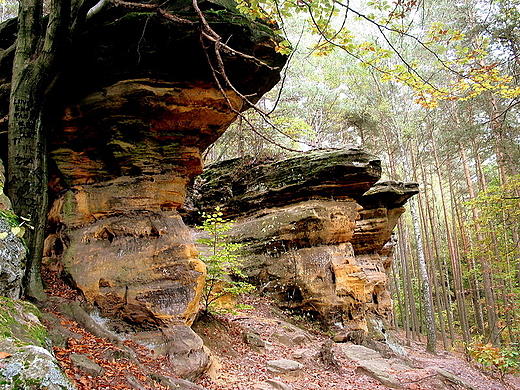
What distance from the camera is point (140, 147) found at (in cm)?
721

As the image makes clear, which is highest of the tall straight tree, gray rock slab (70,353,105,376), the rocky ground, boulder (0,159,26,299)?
the tall straight tree

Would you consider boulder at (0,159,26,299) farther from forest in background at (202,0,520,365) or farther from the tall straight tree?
forest in background at (202,0,520,365)

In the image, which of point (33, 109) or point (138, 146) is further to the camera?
point (138, 146)

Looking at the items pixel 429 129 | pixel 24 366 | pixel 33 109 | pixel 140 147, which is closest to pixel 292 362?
pixel 140 147

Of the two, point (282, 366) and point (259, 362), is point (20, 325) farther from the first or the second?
point (282, 366)

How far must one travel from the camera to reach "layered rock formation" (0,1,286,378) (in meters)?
5.82

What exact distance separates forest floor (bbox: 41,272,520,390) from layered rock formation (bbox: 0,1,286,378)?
0.77m

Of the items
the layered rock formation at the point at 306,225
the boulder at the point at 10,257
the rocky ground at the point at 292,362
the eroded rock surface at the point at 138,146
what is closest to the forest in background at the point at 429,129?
the layered rock formation at the point at 306,225

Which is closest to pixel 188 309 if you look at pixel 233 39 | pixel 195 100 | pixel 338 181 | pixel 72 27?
pixel 195 100

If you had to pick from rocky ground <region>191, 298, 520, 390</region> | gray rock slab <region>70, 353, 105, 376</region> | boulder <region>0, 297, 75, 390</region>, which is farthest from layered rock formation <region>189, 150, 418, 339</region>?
boulder <region>0, 297, 75, 390</region>

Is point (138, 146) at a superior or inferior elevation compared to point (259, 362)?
superior

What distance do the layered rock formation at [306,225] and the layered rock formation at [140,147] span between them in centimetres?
584

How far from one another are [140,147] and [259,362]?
565cm

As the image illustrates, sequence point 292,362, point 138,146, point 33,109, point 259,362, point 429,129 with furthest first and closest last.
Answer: point 429,129 < point 292,362 < point 259,362 < point 138,146 < point 33,109
